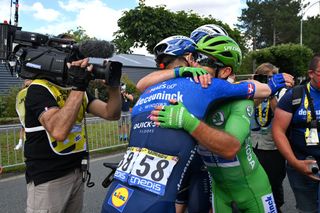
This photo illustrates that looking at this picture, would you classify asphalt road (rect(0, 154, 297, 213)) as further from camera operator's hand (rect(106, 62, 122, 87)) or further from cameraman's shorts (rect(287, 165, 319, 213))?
camera operator's hand (rect(106, 62, 122, 87))

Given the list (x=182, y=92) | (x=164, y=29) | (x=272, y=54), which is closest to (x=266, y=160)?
(x=182, y=92)

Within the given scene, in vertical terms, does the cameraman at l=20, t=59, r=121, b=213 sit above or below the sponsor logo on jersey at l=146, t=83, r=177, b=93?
below

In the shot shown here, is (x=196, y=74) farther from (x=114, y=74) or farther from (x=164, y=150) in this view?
(x=114, y=74)

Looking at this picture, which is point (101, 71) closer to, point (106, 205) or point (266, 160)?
point (106, 205)

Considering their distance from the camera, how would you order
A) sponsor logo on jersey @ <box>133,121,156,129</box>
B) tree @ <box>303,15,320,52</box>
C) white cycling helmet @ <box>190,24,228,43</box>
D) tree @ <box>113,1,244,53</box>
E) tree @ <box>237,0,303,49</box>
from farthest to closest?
tree @ <box>303,15,320,52</box> → tree @ <box>237,0,303,49</box> → tree @ <box>113,1,244,53</box> → white cycling helmet @ <box>190,24,228,43</box> → sponsor logo on jersey @ <box>133,121,156,129</box>

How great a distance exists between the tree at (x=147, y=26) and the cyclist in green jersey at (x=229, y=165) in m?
28.3

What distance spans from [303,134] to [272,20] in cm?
6367

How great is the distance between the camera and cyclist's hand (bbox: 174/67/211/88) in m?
2.05

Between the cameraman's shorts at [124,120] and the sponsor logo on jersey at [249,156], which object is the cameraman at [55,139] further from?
the cameraman's shorts at [124,120]

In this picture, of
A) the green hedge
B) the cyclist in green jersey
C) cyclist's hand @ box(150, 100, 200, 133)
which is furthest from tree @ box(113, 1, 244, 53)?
cyclist's hand @ box(150, 100, 200, 133)

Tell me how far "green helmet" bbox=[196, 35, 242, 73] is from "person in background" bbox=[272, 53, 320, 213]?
3.33 ft

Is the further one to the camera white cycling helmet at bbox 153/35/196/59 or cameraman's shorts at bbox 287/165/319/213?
cameraman's shorts at bbox 287/165/319/213

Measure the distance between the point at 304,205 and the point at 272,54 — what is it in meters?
26.8

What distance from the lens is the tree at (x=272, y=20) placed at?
60688mm
